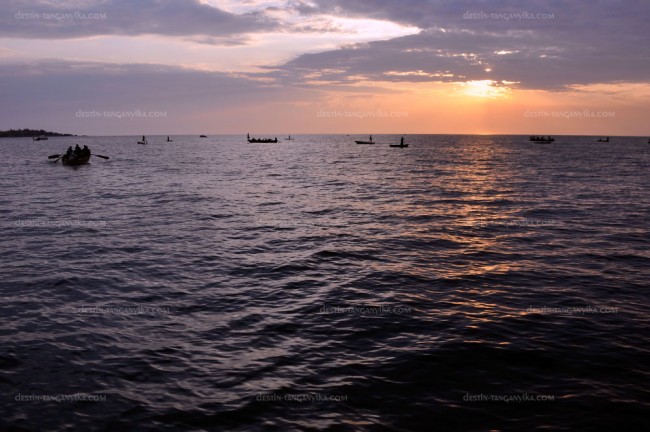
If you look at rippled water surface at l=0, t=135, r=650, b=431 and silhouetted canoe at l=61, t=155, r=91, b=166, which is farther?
silhouetted canoe at l=61, t=155, r=91, b=166

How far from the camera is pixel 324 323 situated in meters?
13.1

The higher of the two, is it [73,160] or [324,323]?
[73,160]

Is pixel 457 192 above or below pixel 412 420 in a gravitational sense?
above

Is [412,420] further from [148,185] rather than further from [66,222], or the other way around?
[148,185]

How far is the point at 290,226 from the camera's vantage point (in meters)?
27.5

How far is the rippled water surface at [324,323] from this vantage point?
8.87 metres

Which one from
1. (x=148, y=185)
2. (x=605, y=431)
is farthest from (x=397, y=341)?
(x=148, y=185)

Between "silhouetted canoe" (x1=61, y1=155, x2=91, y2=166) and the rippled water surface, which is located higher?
"silhouetted canoe" (x1=61, y1=155, x2=91, y2=166)

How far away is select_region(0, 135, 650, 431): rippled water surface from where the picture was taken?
887cm

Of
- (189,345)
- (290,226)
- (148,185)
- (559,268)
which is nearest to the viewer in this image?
(189,345)

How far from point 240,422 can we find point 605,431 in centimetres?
666

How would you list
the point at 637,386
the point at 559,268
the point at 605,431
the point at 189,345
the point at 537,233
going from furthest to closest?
1. the point at 537,233
2. the point at 559,268
3. the point at 189,345
4. the point at 637,386
5. the point at 605,431

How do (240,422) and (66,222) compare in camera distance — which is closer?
(240,422)

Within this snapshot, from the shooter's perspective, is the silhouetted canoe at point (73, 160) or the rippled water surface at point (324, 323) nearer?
the rippled water surface at point (324, 323)
